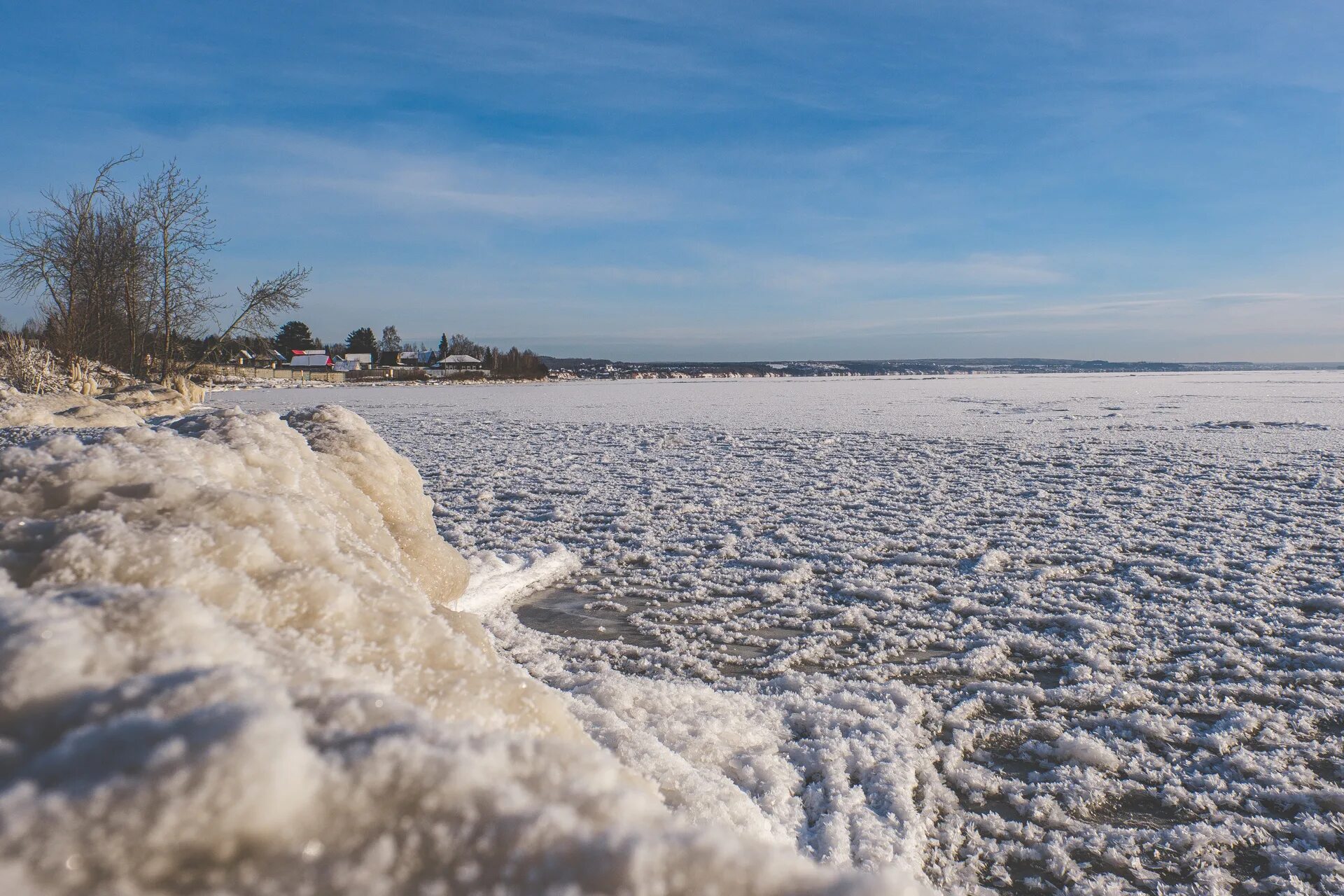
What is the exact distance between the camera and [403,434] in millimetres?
15555

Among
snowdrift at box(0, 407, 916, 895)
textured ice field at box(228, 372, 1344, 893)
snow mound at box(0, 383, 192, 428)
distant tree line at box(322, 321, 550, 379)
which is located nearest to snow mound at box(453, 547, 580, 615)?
textured ice field at box(228, 372, 1344, 893)

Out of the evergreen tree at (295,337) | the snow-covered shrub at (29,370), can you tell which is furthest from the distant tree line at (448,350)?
the snow-covered shrub at (29,370)

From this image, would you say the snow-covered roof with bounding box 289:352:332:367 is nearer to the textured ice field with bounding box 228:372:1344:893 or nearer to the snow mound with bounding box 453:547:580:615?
the textured ice field with bounding box 228:372:1344:893

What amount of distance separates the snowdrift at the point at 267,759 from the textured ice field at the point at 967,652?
1.26 meters

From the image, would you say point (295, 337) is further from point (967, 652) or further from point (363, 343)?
point (967, 652)

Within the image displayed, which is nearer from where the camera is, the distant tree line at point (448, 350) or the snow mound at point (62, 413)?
the snow mound at point (62, 413)

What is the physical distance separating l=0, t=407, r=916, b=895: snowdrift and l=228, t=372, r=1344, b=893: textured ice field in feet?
4.15

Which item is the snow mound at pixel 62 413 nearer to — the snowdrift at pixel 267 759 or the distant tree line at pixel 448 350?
the snowdrift at pixel 267 759

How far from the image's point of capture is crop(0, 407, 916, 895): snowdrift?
0.80 meters

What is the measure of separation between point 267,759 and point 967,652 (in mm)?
3758

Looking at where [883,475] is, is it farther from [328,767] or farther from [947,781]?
[328,767]

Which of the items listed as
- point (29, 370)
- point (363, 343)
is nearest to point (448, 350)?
point (363, 343)

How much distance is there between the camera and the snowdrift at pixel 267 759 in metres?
0.80

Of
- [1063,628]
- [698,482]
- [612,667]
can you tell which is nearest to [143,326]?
[698,482]
